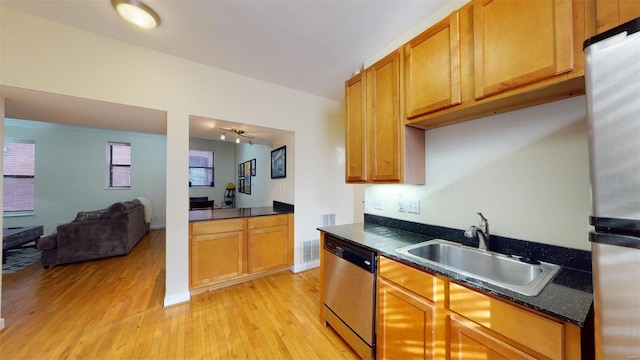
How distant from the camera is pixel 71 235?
3426 mm

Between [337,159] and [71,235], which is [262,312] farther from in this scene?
[71,235]

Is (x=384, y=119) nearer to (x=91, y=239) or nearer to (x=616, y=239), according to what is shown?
(x=616, y=239)

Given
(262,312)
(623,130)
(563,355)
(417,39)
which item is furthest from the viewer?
(262,312)

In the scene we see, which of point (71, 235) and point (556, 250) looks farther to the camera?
point (71, 235)

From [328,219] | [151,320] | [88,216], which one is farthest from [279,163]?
[88,216]

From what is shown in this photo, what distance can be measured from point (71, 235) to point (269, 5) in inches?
175

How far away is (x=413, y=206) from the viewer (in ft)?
6.52

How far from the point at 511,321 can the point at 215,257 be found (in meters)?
2.79

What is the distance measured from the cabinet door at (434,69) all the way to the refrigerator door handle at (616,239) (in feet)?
3.23

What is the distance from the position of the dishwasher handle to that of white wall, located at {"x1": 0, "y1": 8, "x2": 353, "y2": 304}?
1.46m

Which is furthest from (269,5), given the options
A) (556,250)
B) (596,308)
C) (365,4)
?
(556,250)

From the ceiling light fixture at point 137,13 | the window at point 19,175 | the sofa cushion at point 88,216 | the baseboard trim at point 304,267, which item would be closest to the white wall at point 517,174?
the baseboard trim at point 304,267

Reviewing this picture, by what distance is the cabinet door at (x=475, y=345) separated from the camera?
36.2 inches

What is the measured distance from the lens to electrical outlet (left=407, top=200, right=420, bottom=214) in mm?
1954
